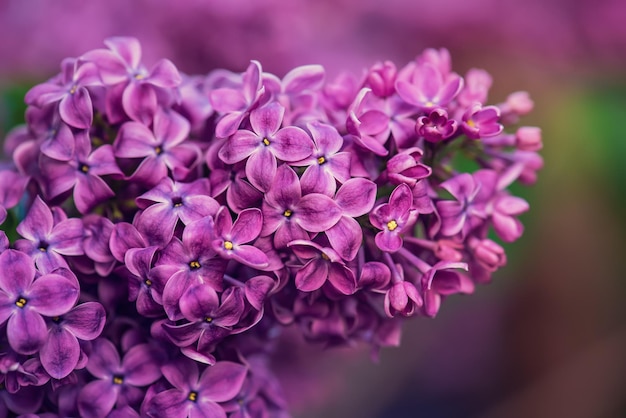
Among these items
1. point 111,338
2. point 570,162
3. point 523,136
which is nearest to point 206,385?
point 111,338

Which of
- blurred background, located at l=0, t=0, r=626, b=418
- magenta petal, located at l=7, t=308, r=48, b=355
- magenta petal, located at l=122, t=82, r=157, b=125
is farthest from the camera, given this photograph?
blurred background, located at l=0, t=0, r=626, b=418

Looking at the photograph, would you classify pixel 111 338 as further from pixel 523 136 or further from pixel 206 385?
pixel 523 136

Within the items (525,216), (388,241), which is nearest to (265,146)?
(388,241)

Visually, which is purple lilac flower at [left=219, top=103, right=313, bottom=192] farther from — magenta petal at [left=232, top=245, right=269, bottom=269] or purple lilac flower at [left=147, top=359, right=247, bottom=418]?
purple lilac flower at [left=147, top=359, right=247, bottom=418]

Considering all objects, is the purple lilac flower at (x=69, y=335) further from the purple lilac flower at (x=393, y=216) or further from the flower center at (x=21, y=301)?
the purple lilac flower at (x=393, y=216)

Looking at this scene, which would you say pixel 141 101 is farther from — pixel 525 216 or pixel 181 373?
pixel 525 216

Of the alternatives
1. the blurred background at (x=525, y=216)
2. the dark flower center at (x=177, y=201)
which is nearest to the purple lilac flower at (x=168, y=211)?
the dark flower center at (x=177, y=201)

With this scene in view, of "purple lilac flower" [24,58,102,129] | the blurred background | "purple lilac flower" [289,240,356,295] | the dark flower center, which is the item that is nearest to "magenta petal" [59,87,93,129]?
"purple lilac flower" [24,58,102,129]
